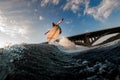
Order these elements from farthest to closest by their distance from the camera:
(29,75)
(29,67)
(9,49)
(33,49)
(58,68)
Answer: (33,49), (9,49), (58,68), (29,67), (29,75)

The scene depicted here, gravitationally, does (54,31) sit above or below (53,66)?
above

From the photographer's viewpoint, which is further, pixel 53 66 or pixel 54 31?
pixel 54 31

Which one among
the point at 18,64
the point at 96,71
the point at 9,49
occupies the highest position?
the point at 9,49

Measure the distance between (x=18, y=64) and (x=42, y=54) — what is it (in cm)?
93

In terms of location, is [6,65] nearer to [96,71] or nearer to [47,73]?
[47,73]

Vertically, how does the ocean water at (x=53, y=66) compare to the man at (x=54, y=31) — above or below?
below

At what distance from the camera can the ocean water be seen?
127 inches

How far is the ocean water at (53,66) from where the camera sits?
3.23m

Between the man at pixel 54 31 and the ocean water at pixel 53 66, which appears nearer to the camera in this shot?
the ocean water at pixel 53 66

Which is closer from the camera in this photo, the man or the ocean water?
the ocean water

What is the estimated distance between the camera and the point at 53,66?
12.6ft

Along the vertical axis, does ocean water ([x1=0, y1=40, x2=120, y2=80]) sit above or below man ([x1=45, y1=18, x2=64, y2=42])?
below

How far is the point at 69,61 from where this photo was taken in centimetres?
433

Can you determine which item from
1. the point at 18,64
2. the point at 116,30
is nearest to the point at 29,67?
the point at 18,64
